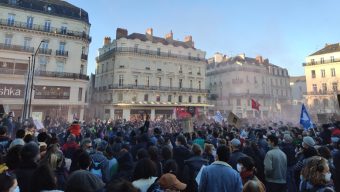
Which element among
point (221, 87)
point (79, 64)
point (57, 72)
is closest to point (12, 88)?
point (57, 72)

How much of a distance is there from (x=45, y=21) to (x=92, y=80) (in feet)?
76.2

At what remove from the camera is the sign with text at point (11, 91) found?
30.2 metres

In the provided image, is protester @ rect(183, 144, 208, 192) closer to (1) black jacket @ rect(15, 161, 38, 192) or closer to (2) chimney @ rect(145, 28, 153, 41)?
(1) black jacket @ rect(15, 161, 38, 192)

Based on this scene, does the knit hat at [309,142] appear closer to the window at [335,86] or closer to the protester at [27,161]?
the protester at [27,161]

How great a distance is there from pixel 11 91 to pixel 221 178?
34.4m

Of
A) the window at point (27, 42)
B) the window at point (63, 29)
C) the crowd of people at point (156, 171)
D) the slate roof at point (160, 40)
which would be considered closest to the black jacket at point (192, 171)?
the crowd of people at point (156, 171)

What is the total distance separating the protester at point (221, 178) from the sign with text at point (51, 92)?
33.6 m

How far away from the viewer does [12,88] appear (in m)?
30.9

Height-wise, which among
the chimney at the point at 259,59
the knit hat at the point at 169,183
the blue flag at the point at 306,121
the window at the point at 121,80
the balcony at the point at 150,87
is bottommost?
the knit hat at the point at 169,183

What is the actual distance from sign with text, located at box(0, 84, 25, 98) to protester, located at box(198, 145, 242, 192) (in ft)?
111

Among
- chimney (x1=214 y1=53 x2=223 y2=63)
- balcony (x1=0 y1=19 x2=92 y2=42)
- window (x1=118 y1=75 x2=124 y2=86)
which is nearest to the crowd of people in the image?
balcony (x1=0 y1=19 x2=92 y2=42)

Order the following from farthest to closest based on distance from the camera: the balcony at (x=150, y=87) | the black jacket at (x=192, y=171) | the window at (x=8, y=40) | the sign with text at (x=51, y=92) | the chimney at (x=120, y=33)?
the chimney at (x=120, y=33)
the balcony at (x=150, y=87)
the sign with text at (x=51, y=92)
the window at (x=8, y=40)
the black jacket at (x=192, y=171)

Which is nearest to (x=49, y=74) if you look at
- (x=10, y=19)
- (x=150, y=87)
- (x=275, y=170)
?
(x=10, y=19)

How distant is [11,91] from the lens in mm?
30797
